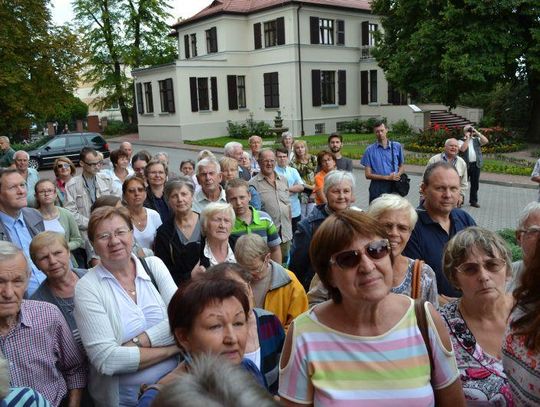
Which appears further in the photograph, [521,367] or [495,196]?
[495,196]

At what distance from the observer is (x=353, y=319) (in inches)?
83.4

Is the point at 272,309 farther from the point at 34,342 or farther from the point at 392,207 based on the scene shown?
the point at 34,342

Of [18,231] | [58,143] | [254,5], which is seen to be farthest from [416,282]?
[254,5]

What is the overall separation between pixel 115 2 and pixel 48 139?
24.3m

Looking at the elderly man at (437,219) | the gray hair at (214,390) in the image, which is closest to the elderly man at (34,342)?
the gray hair at (214,390)

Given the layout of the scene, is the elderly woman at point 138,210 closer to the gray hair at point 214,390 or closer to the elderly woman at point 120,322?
the elderly woman at point 120,322

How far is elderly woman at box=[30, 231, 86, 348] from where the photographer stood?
3441 mm

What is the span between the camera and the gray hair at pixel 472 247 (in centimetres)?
274

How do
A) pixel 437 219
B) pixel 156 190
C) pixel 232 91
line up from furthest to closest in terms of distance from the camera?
pixel 232 91 → pixel 156 190 → pixel 437 219

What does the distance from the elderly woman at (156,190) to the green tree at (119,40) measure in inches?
1578

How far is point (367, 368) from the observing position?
2.00m

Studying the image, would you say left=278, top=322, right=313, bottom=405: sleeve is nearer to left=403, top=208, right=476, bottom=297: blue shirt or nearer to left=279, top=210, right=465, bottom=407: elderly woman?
left=279, top=210, right=465, bottom=407: elderly woman

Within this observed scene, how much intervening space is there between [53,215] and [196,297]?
4.02 metres

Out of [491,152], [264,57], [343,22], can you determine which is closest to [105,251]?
[491,152]
